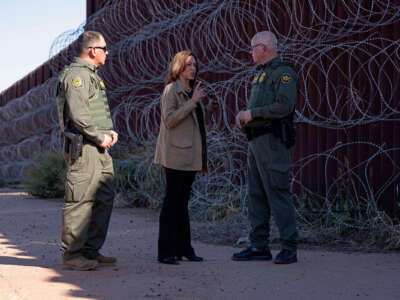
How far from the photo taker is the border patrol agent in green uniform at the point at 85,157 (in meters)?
3.82

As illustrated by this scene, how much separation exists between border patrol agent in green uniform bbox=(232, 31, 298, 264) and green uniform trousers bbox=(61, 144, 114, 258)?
3.41 ft

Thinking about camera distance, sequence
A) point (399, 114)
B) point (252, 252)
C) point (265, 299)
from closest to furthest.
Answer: point (265, 299) → point (252, 252) → point (399, 114)

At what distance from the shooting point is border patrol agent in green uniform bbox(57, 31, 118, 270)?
3.82 m

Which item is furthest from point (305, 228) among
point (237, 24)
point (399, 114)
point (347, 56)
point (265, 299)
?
point (237, 24)

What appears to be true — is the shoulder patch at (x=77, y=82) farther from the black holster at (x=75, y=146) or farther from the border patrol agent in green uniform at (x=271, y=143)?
the border patrol agent in green uniform at (x=271, y=143)

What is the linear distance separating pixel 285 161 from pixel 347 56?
2377 mm

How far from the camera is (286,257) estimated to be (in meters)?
4.02

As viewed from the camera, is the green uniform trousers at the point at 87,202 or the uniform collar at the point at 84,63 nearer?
the green uniform trousers at the point at 87,202

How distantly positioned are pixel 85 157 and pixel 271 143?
1338 millimetres

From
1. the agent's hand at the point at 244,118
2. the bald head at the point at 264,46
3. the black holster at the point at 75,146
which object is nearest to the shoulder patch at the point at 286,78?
the bald head at the point at 264,46

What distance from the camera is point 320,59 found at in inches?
247

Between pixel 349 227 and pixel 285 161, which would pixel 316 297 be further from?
pixel 349 227

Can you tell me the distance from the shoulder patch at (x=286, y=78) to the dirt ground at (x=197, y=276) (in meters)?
1.32

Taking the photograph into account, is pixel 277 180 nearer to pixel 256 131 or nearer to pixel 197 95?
pixel 256 131
